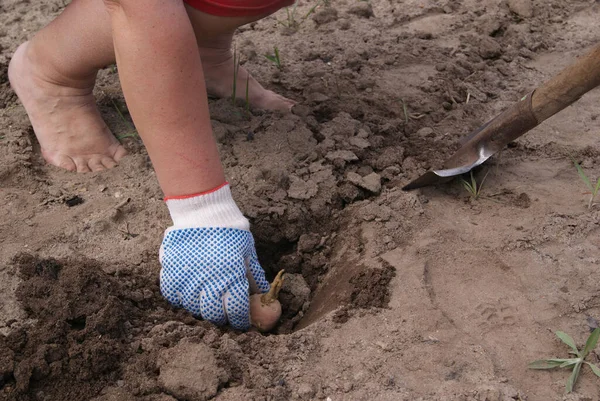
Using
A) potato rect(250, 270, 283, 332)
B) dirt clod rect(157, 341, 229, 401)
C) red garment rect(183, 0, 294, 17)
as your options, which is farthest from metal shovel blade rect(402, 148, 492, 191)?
dirt clod rect(157, 341, 229, 401)

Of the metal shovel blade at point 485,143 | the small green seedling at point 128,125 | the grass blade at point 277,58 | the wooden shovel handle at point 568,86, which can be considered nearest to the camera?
the wooden shovel handle at point 568,86

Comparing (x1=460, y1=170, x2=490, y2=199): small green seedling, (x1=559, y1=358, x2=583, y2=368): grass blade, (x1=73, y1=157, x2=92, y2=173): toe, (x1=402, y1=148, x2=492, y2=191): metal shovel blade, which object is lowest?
(x1=460, y1=170, x2=490, y2=199): small green seedling

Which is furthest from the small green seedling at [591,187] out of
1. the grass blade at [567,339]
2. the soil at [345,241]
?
the grass blade at [567,339]

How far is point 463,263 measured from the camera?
78.4 inches

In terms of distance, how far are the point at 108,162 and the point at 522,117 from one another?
1394mm

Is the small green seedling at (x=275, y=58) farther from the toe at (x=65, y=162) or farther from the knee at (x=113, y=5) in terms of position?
the knee at (x=113, y=5)

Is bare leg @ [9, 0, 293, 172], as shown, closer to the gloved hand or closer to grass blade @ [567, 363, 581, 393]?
the gloved hand

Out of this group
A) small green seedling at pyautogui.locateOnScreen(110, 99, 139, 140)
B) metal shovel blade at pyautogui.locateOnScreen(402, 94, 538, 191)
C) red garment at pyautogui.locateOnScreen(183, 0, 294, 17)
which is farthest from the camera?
small green seedling at pyautogui.locateOnScreen(110, 99, 139, 140)

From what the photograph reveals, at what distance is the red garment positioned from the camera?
2100 mm

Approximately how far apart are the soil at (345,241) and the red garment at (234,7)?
49 centimetres

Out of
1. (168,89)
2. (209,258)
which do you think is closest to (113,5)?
(168,89)

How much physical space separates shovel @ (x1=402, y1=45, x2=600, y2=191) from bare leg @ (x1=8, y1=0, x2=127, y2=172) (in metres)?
1.09

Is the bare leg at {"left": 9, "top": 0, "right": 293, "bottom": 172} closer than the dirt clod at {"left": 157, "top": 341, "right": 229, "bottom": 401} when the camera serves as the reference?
No

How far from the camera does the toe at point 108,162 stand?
245cm
